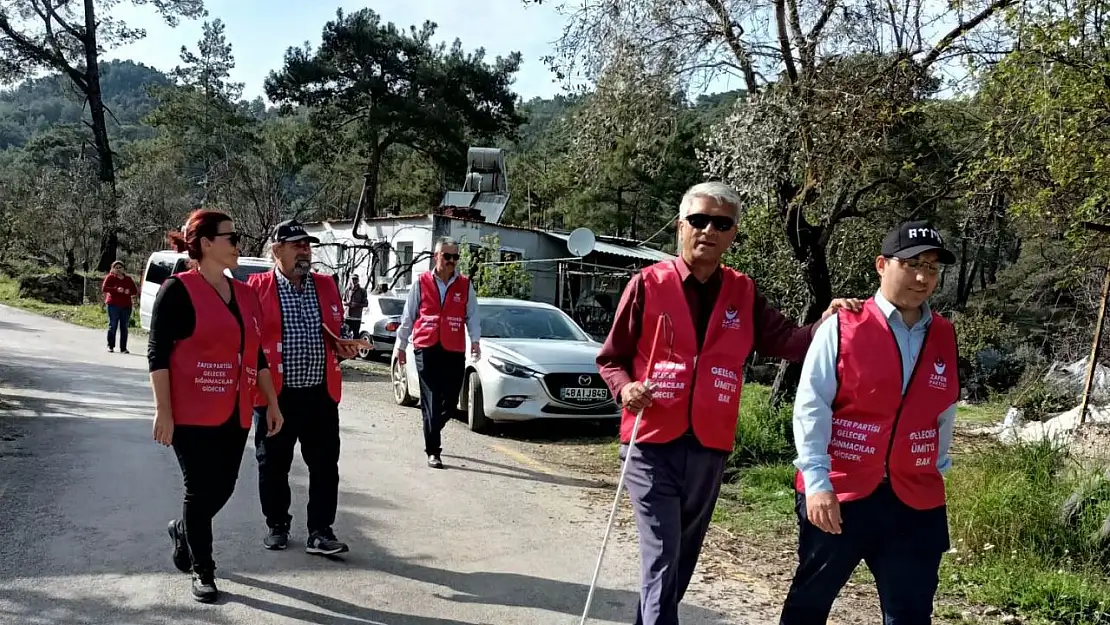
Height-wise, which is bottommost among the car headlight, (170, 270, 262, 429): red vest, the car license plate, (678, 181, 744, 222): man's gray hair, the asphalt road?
the asphalt road

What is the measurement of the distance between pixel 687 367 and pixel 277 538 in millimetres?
3023

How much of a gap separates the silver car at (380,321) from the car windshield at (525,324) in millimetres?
7063

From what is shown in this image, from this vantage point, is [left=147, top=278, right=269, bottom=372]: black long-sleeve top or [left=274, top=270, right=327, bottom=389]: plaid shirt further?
[left=274, top=270, right=327, bottom=389]: plaid shirt

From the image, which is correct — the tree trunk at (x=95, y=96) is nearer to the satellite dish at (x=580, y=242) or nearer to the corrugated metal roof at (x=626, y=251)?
the corrugated metal roof at (x=626, y=251)

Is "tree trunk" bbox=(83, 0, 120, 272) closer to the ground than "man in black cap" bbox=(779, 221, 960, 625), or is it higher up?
higher up

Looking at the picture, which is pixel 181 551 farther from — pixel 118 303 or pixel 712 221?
pixel 118 303

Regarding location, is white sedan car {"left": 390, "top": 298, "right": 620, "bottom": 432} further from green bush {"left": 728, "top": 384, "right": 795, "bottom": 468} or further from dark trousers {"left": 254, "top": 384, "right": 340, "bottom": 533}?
dark trousers {"left": 254, "top": 384, "right": 340, "bottom": 533}

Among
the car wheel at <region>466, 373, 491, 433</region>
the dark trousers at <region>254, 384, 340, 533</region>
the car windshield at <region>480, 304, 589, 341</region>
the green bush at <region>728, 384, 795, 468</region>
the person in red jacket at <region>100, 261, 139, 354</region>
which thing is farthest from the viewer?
the person in red jacket at <region>100, 261, 139, 354</region>

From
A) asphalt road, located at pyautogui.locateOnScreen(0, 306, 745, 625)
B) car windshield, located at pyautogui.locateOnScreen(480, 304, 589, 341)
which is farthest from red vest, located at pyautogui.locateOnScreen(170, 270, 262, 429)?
car windshield, located at pyautogui.locateOnScreen(480, 304, 589, 341)

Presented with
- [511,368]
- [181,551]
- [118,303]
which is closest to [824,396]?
[181,551]

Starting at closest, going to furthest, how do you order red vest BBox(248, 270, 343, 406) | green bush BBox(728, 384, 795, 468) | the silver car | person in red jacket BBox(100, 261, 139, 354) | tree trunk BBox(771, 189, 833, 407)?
red vest BBox(248, 270, 343, 406), green bush BBox(728, 384, 795, 468), tree trunk BBox(771, 189, 833, 407), person in red jacket BBox(100, 261, 139, 354), the silver car

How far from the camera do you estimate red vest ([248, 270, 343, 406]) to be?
17.6ft

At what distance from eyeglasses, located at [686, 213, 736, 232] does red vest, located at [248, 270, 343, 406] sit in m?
2.56

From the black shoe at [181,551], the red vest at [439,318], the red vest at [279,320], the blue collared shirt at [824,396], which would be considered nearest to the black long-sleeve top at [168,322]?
the red vest at [279,320]
